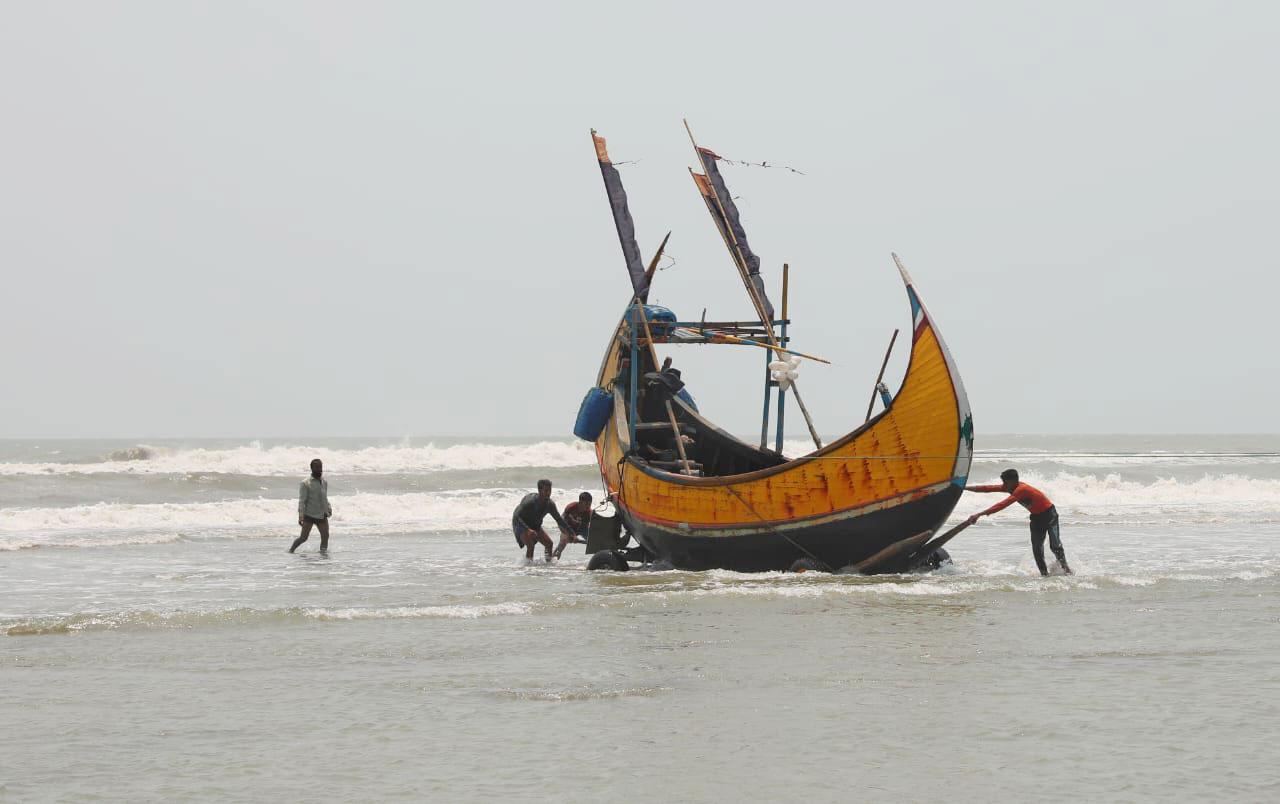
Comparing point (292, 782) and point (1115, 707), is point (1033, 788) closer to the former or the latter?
point (1115, 707)

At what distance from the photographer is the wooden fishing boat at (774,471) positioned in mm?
12406

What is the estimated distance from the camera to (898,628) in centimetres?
998

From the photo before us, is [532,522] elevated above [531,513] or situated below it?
below

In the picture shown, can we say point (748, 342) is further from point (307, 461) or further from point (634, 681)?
point (307, 461)

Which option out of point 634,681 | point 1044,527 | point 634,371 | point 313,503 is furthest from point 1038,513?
point 313,503

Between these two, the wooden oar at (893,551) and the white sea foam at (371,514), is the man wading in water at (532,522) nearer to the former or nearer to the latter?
the wooden oar at (893,551)

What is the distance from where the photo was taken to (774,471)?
13.3m

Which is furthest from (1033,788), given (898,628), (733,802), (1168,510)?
(1168,510)

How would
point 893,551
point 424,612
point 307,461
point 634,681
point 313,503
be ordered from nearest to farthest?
point 634,681
point 424,612
point 893,551
point 313,503
point 307,461

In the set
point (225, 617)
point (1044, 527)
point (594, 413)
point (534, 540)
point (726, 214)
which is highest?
point (726, 214)

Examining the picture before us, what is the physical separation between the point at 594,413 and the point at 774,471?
171 inches

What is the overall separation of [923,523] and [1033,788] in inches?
290

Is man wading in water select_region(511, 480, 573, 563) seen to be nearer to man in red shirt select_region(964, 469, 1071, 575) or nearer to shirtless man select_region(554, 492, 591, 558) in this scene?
shirtless man select_region(554, 492, 591, 558)

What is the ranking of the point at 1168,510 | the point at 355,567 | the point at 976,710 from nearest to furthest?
the point at 976,710
the point at 355,567
the point at 1168,510
